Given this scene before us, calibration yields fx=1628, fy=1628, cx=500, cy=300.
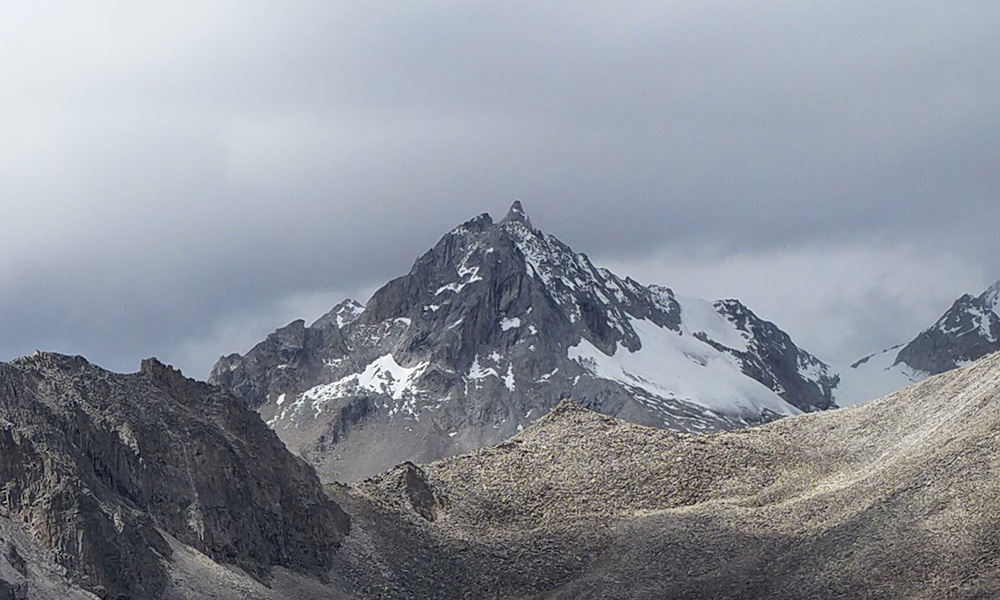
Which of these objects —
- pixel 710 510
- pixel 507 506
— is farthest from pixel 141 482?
pixel 710 510

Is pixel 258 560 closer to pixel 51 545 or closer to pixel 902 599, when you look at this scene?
pixel 51 545

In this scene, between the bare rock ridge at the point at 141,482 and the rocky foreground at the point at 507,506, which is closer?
the bare rock ridge at the point at 141,482

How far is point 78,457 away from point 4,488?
23.3 ft

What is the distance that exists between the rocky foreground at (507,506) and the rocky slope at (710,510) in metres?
0.20

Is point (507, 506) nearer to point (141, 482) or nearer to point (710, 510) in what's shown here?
point (710, 510)

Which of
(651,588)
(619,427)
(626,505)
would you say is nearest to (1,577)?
(651,588)

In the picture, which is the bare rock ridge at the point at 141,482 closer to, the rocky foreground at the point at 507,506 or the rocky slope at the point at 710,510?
the rocky foreground at the point at 507,506

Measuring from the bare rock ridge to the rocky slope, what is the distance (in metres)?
5.52

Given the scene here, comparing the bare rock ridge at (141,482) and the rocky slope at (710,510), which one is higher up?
the bare rock ridge at (141,482)

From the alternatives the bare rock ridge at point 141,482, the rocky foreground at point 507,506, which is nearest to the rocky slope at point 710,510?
the rocky foreground at point 507,506

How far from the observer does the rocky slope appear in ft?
343

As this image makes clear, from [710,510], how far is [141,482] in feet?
135

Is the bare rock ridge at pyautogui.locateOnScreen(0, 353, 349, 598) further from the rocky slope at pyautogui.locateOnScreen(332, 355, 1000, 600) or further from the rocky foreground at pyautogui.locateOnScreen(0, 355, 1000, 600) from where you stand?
the rocky slope at pyautogui.locateOnScreen(332, 355, 1000, 600)

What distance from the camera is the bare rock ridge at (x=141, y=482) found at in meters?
101
